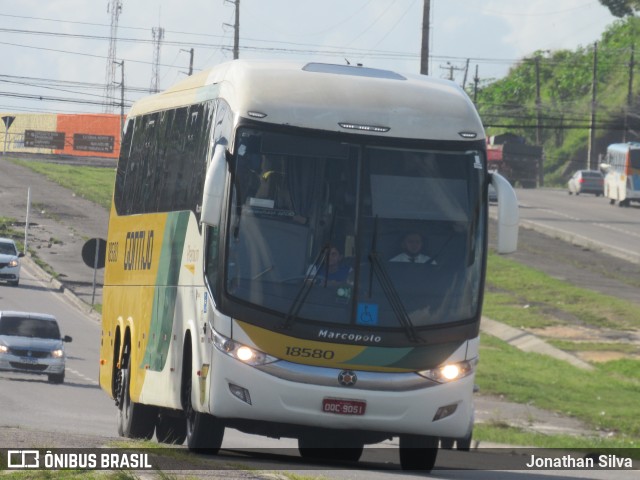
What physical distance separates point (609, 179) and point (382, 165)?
232 feet

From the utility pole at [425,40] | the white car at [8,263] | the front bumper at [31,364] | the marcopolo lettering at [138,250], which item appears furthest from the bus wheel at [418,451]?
the white car at [8,263]

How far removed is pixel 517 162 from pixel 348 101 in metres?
90.7

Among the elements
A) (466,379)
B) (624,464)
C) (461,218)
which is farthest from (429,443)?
(624,464)

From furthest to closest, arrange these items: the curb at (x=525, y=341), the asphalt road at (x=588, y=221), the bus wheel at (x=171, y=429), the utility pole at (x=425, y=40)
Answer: the asphalt road at (x=588, y=221)
the utility pole at (x=425, y=40)
the curb at (x=525, y=341)
the bus wheel at (x=171, y=429)

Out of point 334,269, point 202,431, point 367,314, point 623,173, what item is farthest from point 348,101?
point 623,173

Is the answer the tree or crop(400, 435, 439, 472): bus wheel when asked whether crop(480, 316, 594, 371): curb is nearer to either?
crop(400, 435, 439, 472): bus wheel

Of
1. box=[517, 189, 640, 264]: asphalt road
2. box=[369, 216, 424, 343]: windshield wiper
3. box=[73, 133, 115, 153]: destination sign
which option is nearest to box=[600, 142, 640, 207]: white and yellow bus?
box=[517, 189, 640, 264]: asphalt road

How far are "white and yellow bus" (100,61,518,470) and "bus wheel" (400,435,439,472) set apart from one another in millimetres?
21

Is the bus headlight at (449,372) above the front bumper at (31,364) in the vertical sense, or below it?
above

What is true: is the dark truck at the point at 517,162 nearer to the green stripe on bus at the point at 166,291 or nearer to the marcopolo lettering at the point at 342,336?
the green stripe on bus at the point at 166,291

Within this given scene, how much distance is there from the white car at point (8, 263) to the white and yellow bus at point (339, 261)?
41.3 meters

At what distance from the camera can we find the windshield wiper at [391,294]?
12773mm

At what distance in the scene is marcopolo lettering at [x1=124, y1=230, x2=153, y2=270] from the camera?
16.8 m

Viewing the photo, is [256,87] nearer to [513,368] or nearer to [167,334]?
[167,334]
